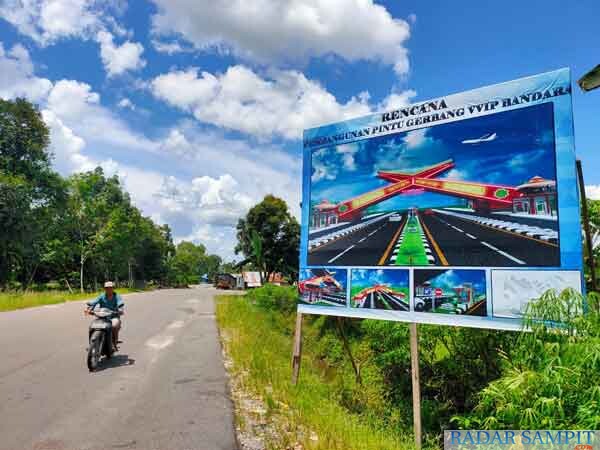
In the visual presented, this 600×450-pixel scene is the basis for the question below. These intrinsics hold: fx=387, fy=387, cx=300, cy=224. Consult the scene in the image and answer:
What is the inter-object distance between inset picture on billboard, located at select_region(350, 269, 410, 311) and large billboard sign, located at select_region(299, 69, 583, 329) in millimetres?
15

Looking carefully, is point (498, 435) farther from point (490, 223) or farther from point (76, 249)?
point (76, 249)

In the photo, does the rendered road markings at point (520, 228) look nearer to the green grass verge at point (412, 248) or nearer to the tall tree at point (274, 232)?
the green grass verge at point (412, 248)

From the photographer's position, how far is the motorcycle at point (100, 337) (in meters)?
7.04

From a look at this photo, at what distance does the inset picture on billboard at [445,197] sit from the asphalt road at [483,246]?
0.04ft

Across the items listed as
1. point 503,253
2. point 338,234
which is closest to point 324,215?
point 338,234

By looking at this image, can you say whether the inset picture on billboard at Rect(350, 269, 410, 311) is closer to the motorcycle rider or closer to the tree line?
the motorcycle rider

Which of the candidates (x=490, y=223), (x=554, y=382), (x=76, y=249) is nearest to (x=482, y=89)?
(x=490, y=223)

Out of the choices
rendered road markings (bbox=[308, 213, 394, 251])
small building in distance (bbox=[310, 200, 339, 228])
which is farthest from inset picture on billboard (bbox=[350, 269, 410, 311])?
small building in distance (bbox=[310, 200, 339, 228])

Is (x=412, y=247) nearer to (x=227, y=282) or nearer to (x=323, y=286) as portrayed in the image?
(x=323, y=286)

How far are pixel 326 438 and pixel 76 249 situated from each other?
3844 centimetres

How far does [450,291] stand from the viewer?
4.90 metres

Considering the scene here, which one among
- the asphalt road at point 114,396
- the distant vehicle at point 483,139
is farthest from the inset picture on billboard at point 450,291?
the asphalt road at point 114,396

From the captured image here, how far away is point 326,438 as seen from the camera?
13.5 feet

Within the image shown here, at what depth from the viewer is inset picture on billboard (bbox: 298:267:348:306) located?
6.07 meters
